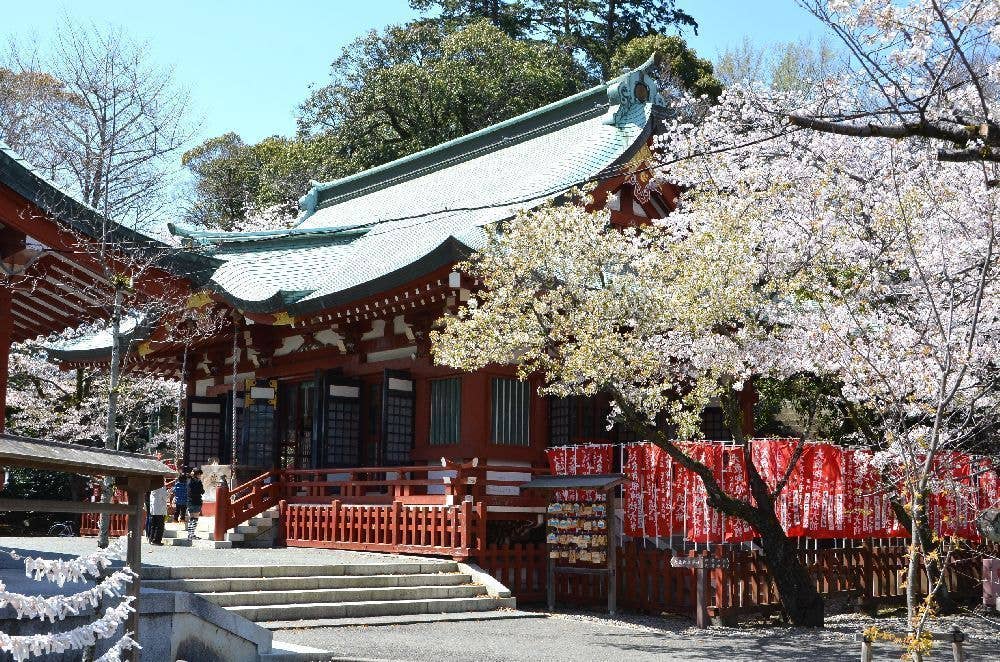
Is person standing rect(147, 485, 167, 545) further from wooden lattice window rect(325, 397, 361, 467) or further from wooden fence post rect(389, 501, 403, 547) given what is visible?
wooden fence post rect(389, 501, 403, 547)

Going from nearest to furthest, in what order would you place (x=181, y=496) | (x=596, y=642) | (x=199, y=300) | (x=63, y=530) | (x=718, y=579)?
1. (x=596, y=642)
2. (x=718, y=579)
3. (x=199, y=300)
4. (x=181, y=496)
5. (x=63, y=530)

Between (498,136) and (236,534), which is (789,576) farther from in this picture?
(498,136)

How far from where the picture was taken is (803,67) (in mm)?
44344

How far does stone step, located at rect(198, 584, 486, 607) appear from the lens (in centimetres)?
1363

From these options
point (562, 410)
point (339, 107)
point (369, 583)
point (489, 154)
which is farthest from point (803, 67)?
point (369, 583)

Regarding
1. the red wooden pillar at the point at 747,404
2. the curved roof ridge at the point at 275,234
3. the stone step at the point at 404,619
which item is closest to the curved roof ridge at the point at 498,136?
the curved roof ridge at the point at 275,234

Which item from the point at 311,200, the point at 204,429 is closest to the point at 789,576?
the point at 204,429

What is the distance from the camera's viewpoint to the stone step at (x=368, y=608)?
527 inches

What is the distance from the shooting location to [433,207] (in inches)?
973

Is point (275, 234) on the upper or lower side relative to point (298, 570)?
upper

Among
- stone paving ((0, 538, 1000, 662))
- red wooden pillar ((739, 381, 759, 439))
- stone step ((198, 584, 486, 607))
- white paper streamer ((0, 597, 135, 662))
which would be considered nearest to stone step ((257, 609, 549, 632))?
stone paving ((0, 538, 1000, 662))

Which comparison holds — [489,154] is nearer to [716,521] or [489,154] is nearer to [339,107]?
[716,521]

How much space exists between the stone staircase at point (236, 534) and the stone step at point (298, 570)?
4.39 metres

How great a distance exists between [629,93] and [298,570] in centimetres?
1303
